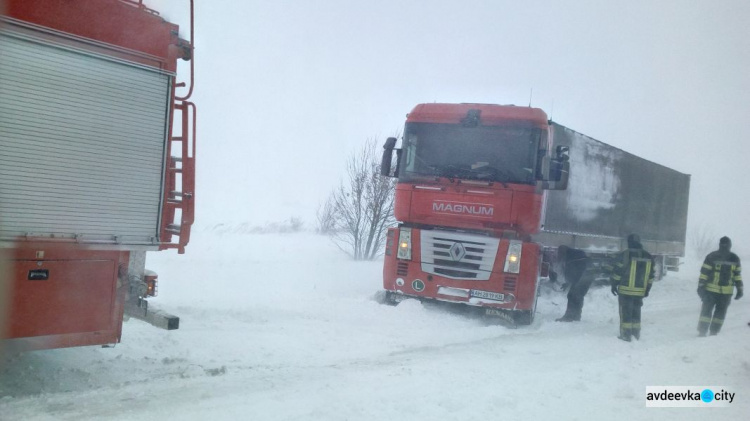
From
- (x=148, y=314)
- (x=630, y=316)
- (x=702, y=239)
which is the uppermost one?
(x=702, y=239)

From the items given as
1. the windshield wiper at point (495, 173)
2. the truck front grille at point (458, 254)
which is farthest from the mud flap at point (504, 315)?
the windshield wiper at point (495, 173)

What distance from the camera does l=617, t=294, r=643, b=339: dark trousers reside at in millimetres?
8836

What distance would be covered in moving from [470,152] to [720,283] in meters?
4.79

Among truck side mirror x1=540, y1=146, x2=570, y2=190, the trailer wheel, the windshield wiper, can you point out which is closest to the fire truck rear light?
the windshield wiper

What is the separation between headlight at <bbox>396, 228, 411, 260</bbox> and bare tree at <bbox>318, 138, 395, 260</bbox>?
307 inches

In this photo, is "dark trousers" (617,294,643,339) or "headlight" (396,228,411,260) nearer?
"dark trousers" (617,294,643,339)

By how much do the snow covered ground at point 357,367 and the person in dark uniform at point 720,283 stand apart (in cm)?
37

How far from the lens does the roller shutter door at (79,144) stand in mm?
4469

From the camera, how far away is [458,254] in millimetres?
9312

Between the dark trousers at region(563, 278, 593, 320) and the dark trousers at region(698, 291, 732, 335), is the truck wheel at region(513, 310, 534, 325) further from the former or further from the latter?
the dark trousers at region(698, 291, 732, 335)

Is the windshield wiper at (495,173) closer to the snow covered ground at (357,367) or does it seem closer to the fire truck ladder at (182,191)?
the snow covered ground at (357,367)

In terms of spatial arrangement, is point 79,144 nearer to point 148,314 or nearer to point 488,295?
point 148,314

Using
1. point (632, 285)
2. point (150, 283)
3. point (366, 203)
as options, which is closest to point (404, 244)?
point (632, 285)

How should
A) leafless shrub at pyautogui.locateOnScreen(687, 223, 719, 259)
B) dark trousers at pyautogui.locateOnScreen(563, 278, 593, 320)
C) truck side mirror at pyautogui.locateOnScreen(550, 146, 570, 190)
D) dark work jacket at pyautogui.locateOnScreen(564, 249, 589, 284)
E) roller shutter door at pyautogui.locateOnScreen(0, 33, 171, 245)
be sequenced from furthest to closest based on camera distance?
leafless shrub at pyautogui.locateOnScreen(687, 223, 719, 259) < dark work jacket at pyautogui.locateOnScreen(564, 249, 589, 284) < dark trousers at pyautogui.locateOnScreen(563, 278, 593, 320) < truck side mirror at pyautogui.locateOnScreen(550, 146, 570, 190) < roller shutter door at pyautogui.locateOnScreen(0, 33, 171, 245)
